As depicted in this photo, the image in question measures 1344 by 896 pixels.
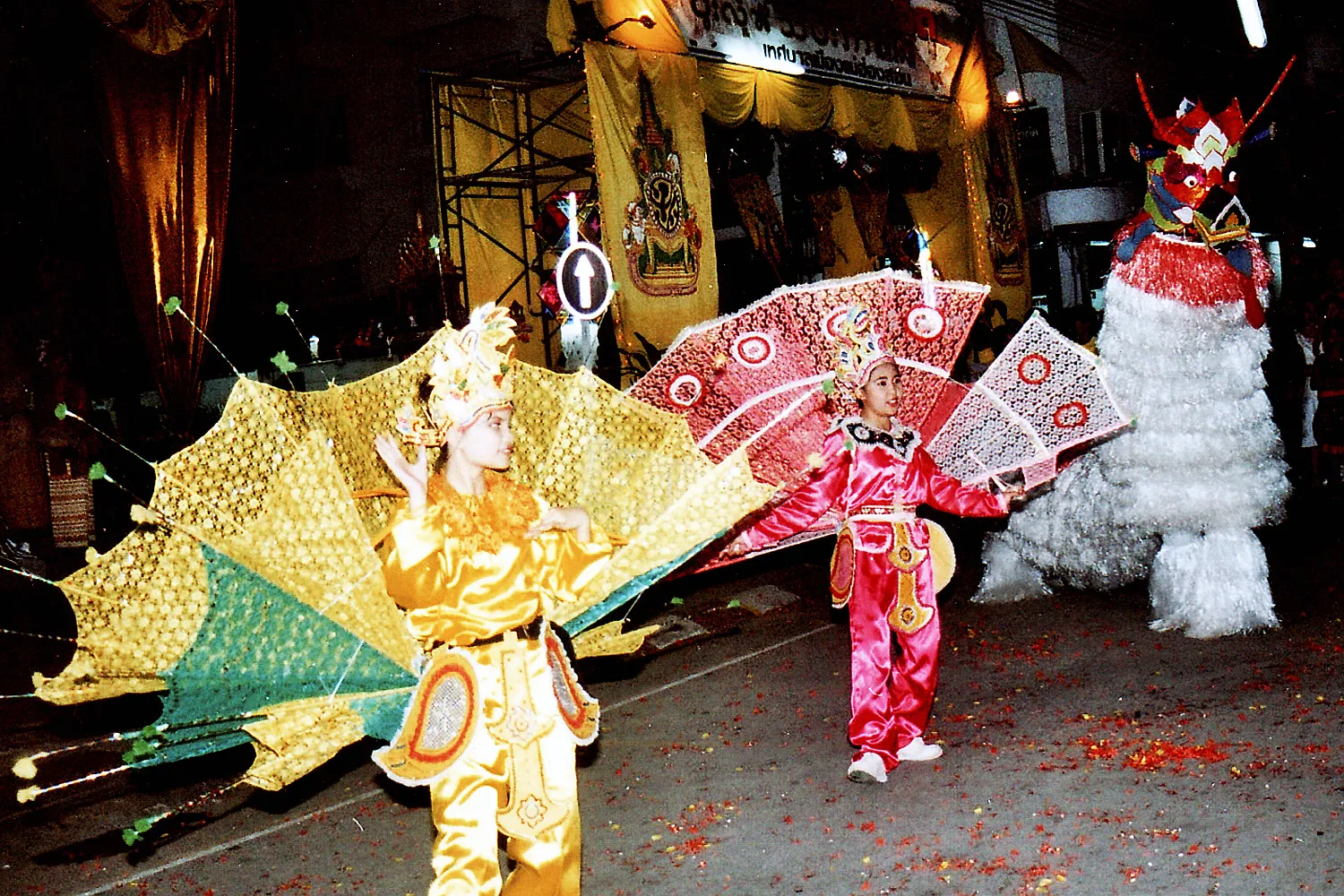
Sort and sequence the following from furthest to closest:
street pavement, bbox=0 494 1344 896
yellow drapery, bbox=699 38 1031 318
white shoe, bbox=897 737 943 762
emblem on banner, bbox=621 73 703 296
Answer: yellow drapery, bbox=699 38 1031 318 < emblem on banner, bbox=621 73 703 296 < white shoe, bbox=897 737 943 762 < street pavement, bbox=0 494 1344 896

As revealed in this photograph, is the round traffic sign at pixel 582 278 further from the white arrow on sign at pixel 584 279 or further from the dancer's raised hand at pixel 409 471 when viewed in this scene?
the dancer's raised hand at pixel 409 471

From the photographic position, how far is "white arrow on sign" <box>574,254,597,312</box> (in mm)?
11414

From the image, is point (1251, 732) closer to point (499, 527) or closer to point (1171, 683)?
point (1171, 683)

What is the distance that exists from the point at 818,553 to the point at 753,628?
95.5 inches

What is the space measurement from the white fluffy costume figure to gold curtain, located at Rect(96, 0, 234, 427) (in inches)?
228

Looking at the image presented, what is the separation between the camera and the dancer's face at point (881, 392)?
5207 mm

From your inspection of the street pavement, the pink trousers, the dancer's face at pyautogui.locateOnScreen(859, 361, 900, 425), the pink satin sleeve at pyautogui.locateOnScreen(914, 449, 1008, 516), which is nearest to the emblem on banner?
the street pavement

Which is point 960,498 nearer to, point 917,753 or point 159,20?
point 917,753

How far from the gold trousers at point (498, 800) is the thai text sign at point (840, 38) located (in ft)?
34.3

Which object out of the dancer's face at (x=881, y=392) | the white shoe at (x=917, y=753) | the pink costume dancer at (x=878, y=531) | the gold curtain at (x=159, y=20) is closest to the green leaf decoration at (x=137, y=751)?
the pink costume dancer at (x=878, y=531)

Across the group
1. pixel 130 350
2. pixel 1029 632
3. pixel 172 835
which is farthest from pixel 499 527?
pixel 130 350

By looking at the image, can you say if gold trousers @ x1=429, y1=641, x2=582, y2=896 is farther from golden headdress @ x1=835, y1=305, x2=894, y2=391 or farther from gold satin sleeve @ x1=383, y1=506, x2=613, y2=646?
golden headdress @ x1=835, y1=305, x2=894, y2=391

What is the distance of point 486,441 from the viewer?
3.43 m

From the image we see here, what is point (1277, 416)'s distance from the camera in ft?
43.8
